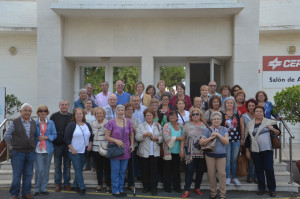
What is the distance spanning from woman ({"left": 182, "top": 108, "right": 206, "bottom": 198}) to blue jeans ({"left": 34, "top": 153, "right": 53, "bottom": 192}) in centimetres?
285

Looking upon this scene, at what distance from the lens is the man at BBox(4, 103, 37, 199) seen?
5.56m

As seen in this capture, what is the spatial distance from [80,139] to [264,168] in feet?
12.5

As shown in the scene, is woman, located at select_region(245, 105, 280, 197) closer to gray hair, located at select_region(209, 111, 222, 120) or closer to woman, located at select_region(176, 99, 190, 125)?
gray hair, located at select_region(209, 111, 222, 120)

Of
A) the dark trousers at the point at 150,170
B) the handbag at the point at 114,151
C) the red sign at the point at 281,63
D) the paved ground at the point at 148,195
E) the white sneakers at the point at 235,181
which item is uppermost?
the red sign at the point at 281,63

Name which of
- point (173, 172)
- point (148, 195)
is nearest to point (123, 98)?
point (173, 172)

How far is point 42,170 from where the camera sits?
5.98m

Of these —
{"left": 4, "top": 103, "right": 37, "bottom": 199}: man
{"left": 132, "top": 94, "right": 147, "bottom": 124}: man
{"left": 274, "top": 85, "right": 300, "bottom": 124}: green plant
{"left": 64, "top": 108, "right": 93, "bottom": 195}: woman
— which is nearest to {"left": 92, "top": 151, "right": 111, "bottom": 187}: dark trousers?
{"left": 64, "top": 108, "right": 93, "bottom": 195}: woman

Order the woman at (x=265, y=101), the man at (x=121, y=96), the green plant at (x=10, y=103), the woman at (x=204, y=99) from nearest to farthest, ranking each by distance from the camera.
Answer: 1. the woman at (x=265, y=101)
2. the woman at (x=204, y=99)
3. the man at (x=121, y=96)
4. the green plant at (x=10, y=103)

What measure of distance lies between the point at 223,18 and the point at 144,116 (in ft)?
16.5

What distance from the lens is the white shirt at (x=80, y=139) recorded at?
5.96m

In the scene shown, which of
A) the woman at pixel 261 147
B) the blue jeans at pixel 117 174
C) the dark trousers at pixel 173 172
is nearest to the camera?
the blue jeans at pixel 117 174

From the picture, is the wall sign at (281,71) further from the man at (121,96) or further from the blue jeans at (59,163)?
the blue jeans at (59,163)

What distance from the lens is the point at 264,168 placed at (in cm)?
605

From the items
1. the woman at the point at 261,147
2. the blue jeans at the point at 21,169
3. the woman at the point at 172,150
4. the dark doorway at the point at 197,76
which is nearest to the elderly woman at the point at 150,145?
the woman at the point at 172,150
